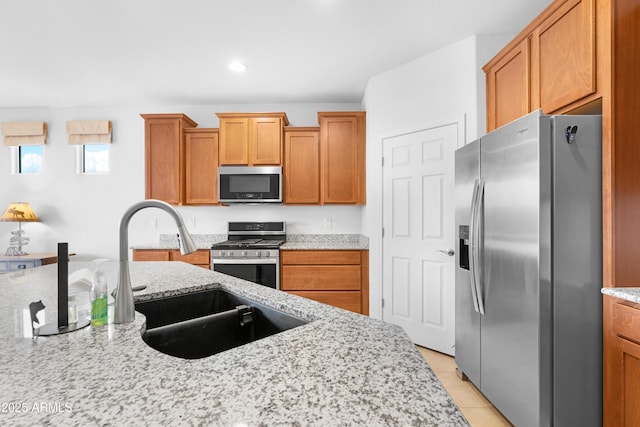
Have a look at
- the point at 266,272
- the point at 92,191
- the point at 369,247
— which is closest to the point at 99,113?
the point at 92,191

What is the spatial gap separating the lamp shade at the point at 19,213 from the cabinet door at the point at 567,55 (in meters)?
5.42

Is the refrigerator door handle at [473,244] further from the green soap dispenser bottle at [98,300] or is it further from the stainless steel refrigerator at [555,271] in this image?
the green soap dispenser bottle at [98,300]

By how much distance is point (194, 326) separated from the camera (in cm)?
105

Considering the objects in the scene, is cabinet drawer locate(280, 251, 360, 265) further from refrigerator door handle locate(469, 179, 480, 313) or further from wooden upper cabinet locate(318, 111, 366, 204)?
refrigerator door handle locate(469, 179, 480, 313)

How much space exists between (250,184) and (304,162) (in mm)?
695

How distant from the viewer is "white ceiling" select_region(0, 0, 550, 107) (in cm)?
211

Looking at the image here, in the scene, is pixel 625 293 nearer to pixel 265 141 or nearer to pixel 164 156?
pixel 265 141

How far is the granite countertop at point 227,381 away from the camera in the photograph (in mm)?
473

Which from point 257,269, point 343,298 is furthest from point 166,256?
point 343,298

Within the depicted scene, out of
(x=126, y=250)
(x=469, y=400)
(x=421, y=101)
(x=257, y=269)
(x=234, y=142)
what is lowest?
(x=469, y=400)

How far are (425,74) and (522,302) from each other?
82.2 inches

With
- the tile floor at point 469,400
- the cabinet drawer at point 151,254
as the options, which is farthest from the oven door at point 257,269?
the tile floor at point 469,400

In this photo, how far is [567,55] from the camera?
1577mm

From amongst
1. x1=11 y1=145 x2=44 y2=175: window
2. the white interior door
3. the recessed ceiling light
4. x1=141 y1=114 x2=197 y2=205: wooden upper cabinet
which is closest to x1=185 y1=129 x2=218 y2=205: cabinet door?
x1=141 y1=114 x2=197 y2=205: wooden upper cabinet
